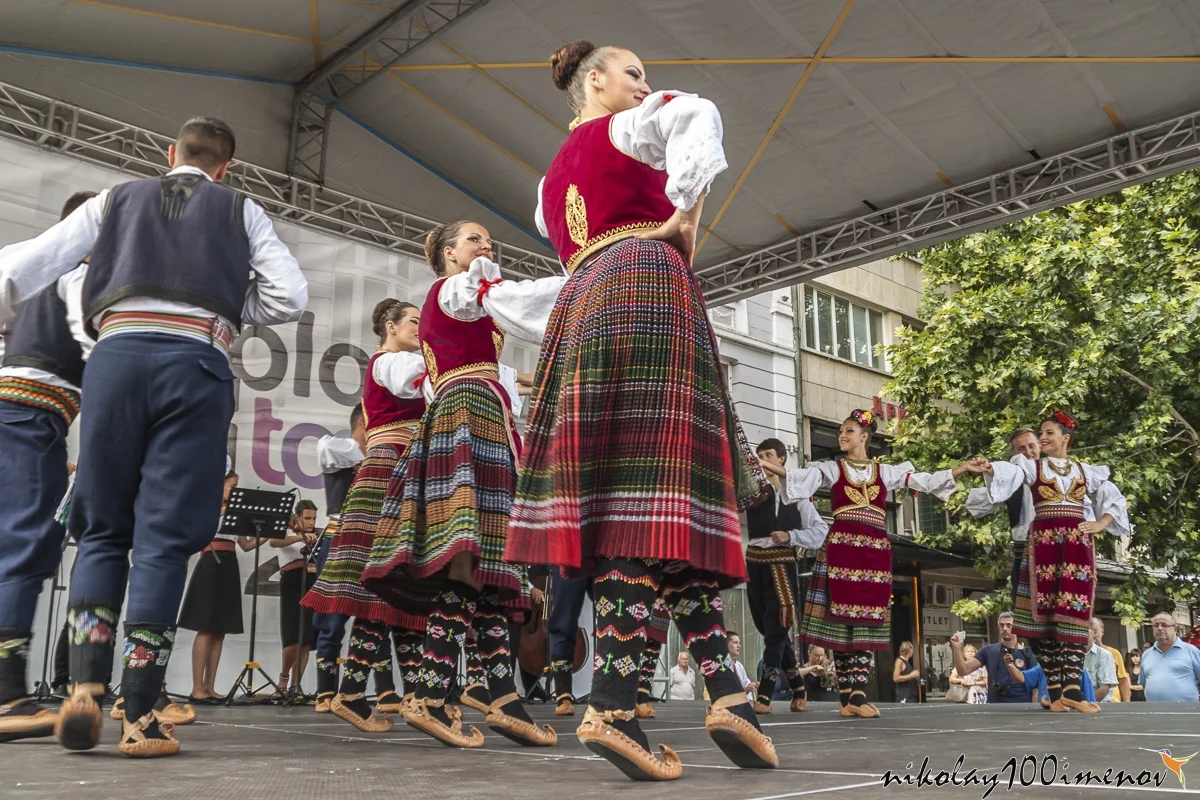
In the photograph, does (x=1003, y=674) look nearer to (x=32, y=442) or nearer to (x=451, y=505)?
(x=451, y=505)

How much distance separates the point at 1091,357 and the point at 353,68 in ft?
30.1

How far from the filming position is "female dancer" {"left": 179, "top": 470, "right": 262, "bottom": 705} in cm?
672

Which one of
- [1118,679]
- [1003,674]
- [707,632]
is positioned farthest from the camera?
[1118,679]

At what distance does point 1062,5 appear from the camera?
6.24 meters

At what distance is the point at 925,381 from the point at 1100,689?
18.8ft

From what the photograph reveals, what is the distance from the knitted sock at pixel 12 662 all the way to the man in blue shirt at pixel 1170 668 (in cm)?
786

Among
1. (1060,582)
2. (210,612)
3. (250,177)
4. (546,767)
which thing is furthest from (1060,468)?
(250,177)

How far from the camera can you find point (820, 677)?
1221 cm

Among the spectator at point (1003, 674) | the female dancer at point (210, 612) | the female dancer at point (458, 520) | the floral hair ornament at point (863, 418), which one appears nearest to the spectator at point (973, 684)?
the spectator at point (1003, 674)

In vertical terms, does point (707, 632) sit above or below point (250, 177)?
below

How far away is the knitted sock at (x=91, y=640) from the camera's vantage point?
2.41 metres

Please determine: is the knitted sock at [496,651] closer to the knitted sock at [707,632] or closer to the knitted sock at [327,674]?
the knitted sock at [707,632]

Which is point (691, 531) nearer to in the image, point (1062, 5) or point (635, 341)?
point (635, 341)

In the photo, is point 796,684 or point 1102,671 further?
point 1102,671
